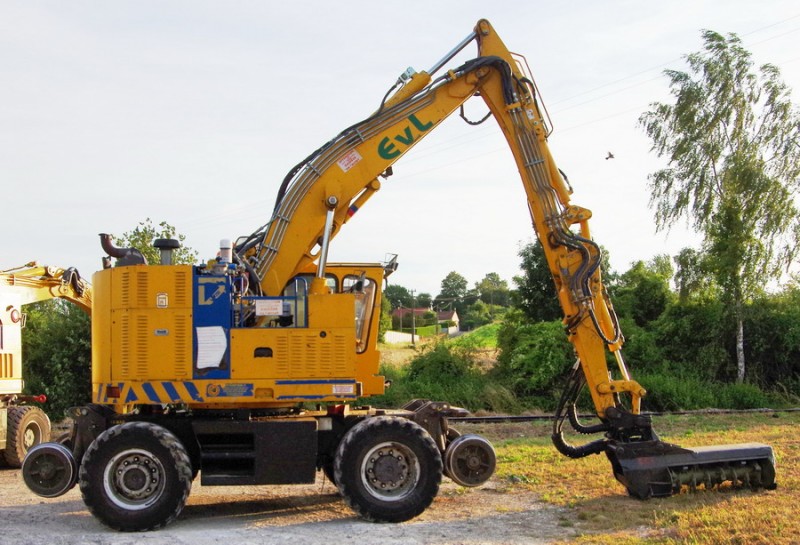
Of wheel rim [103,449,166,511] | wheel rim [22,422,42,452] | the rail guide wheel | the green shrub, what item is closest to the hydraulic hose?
wheel rim [103,449,166,511]

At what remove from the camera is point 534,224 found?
11461 millimetres

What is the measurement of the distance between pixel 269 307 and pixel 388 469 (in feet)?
7.71

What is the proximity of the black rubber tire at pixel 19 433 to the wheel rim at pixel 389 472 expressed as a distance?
792 centimetres

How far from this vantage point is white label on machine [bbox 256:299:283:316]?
32.5 feet

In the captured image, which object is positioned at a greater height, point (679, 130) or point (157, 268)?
point (679, 130)

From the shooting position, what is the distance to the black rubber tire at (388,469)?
9.71m

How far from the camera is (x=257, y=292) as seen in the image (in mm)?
10500

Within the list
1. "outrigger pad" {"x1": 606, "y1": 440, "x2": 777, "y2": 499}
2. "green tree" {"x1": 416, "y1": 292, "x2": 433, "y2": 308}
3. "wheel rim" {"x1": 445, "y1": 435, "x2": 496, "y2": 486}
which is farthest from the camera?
Answer: "green tree" {"x1": 416, "y1": 292, "x2": 433, "y2": 308}

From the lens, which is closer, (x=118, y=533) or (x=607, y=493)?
(x=118, y=533)

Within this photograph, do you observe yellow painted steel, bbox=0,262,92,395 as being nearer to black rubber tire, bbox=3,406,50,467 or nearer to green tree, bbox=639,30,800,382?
black rubber tire, bbox=3,406,50,467

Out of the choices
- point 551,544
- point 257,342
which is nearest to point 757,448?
point 551,544

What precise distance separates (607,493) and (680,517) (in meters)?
1.81

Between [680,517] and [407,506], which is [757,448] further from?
[407,506]

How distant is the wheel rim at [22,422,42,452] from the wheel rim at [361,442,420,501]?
26.9ft
